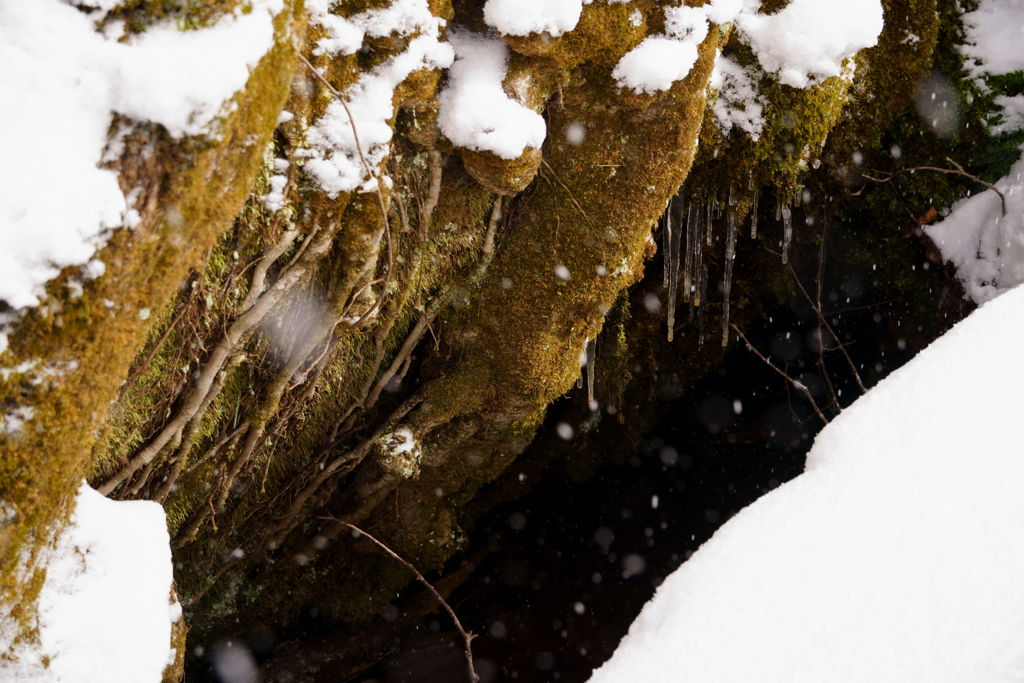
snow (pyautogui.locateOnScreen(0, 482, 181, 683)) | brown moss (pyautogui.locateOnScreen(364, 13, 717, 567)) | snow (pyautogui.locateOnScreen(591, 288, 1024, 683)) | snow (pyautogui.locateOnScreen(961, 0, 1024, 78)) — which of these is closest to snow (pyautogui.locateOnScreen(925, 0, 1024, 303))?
snow (pyautogui.locateOnScreen(961, 0, 1024, 78))

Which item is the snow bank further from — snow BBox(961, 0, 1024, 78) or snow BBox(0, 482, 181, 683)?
Result: snow BBox(0, 482, 181, 683)

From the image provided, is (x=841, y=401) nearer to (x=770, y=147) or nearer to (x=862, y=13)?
(x=770, y=147)

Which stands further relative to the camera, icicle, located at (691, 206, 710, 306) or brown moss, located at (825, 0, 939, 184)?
brown moss, located at (825, 0, 939, 184)

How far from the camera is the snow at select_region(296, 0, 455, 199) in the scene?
1.92 m

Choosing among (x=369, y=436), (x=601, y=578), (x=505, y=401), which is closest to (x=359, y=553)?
(x=369, y=436)

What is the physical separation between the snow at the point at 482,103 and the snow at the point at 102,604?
5.70ft

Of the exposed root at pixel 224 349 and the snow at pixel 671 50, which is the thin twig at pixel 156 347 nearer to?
the exposed root at pixel 224 349

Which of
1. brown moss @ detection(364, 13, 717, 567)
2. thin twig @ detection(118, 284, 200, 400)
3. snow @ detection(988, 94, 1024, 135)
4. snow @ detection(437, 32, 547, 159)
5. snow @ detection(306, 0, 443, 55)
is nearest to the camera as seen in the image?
snow @ detection(306, 0, 443, 55)

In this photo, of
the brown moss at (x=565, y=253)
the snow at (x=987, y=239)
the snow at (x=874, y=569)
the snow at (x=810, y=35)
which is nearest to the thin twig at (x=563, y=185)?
the brown moss at (x=565, y=253)

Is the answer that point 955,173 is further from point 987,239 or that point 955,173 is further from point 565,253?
point 565,253

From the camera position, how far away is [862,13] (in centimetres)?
275

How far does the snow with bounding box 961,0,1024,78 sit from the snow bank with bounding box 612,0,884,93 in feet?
5.06

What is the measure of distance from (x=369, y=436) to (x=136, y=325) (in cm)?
199

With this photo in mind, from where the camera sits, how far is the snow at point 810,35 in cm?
277
